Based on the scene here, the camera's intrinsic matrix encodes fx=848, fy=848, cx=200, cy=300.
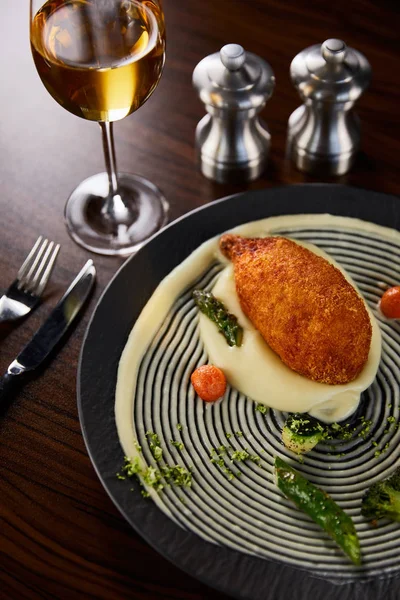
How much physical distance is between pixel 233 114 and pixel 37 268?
830 mm

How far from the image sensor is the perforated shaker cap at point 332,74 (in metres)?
2.80

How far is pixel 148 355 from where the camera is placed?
7.88ft

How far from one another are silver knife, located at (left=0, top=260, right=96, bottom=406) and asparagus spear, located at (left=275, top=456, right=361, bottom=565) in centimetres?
79

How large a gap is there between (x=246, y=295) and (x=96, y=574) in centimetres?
89

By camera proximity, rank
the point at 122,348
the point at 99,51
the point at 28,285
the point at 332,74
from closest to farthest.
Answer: the point at 99,51 → the point at 122,348 → the point at 28,285 → the point at 332,74

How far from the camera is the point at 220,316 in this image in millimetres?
2471

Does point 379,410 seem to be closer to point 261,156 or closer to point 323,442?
point 323,442

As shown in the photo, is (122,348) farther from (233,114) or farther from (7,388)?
(233,114)

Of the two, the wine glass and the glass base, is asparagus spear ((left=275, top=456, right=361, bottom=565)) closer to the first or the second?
the glass base

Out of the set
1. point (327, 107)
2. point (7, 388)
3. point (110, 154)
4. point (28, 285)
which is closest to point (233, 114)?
point (327, 107)

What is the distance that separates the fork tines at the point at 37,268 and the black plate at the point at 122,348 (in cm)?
32

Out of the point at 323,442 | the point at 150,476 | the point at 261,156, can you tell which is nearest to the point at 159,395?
the point at 150,476

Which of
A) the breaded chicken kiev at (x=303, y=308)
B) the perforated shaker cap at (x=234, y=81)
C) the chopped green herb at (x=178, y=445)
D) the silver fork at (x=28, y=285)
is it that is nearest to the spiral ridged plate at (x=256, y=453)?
the chopped green herb at (x=178, y=445)

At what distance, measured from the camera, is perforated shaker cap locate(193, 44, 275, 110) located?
276 centimetres
